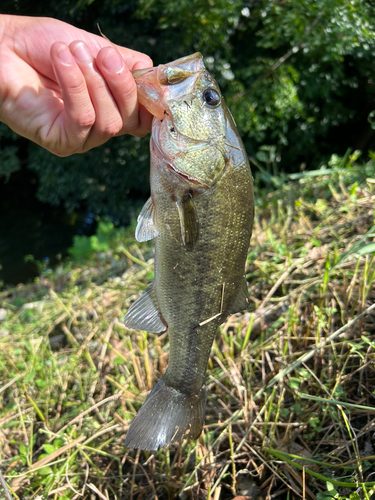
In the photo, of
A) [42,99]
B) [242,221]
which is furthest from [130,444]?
[42,99]

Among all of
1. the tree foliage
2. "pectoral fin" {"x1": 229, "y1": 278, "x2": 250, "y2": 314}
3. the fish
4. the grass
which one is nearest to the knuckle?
the fish

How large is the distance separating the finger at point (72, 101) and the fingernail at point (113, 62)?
0.34 feet

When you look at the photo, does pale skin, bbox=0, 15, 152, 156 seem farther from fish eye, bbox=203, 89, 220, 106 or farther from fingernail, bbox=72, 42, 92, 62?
fish eye, bbox=203, 89, 220, 106

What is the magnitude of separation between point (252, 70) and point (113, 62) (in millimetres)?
4651

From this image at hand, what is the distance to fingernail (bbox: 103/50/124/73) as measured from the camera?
4.60ft

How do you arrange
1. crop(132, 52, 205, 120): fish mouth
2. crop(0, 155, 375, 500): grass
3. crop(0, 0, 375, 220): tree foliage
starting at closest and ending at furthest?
crop(132, 52, 205, 120): fish mouth
crop(0, 155, 375, 500): grass
crop(0, 0, 375, 220): tree foliage

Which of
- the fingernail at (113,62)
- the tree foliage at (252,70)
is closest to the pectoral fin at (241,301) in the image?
the fingernail at (113,62)

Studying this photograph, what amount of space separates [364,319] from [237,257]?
3.42ft

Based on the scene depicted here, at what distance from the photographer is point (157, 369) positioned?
94.3 inches

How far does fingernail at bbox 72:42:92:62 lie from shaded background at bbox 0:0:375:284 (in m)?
2.84

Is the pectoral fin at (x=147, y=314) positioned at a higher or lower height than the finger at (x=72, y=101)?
lower

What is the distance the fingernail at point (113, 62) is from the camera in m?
1.40

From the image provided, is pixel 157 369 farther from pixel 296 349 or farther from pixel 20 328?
pixel 20 328

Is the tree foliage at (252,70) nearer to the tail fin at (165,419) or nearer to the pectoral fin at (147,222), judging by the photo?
the pectoral fin at (147,222)
